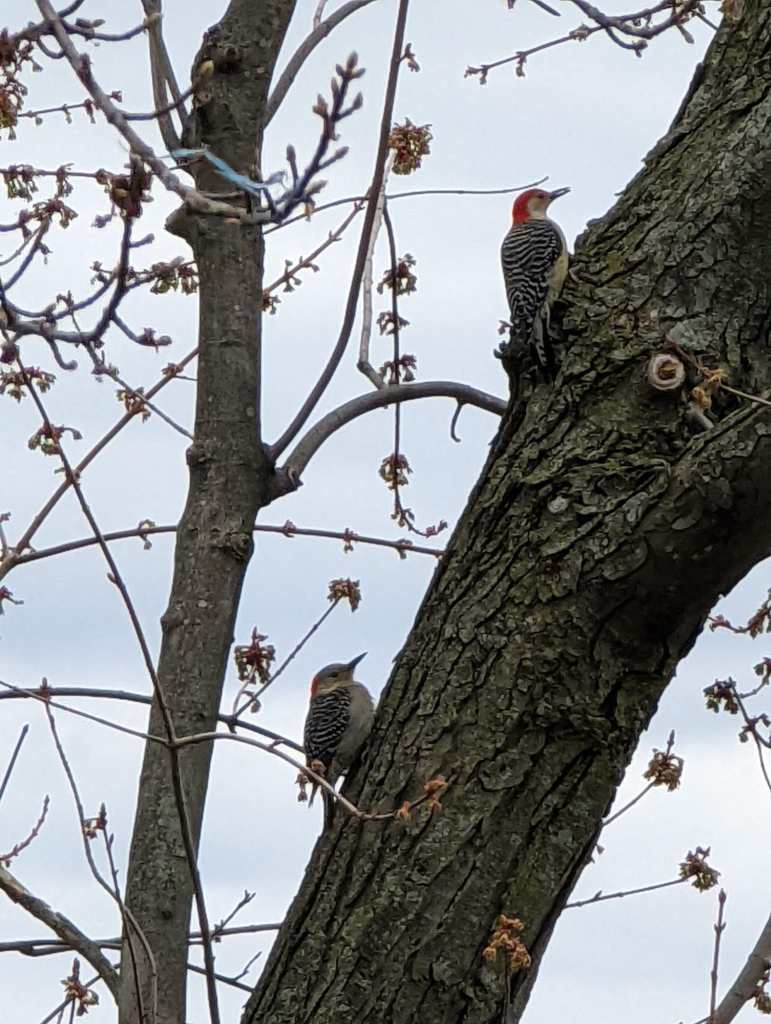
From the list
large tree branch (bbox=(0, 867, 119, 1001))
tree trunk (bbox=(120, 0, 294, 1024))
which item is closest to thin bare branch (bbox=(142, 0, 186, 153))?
tree trunk (bbox=(120, 0, 294, 1024))

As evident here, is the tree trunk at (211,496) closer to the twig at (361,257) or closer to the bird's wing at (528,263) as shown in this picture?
the twig at (361,257)

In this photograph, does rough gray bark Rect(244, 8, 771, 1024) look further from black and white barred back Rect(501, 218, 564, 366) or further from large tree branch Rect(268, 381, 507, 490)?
large tree branch Rect(268, 381, 507, 490)

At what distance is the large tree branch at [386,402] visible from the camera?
12.6 feet

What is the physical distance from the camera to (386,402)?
400cm

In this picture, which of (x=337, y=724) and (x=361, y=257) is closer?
(x=361, y=257)

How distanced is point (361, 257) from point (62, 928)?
5.68 ft

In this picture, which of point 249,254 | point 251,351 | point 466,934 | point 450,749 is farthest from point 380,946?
point 249,254

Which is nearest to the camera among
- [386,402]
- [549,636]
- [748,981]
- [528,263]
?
[549,636]

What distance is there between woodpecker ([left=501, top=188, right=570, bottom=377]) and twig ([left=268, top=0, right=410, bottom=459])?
432 mm

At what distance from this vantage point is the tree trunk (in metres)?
3.38

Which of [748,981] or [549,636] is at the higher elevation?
[549,636]

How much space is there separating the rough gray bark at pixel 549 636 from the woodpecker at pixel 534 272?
88 mm

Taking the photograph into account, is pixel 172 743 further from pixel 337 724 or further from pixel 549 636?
pixel 337 724

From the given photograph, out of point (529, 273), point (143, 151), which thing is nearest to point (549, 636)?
point (143, 151)
